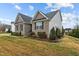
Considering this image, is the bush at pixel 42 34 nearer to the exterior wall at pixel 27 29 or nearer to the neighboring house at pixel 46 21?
the neighboring house at pixel 46 21

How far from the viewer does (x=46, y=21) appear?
3234mm

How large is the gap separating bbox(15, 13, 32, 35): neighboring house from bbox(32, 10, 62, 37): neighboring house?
0.08m

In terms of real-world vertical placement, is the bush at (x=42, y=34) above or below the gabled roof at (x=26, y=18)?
below

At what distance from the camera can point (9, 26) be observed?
3.30 m

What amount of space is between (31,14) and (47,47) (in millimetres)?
564

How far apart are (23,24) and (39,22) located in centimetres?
25

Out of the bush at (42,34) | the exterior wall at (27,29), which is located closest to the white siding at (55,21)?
the bush at (42,34)

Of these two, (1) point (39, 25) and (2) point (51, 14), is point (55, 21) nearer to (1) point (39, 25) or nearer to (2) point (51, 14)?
(2) point (51, 14)

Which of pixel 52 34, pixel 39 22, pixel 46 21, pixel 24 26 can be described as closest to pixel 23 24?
pixel 24 26

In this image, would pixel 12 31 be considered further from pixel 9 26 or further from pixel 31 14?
pixel 31 14

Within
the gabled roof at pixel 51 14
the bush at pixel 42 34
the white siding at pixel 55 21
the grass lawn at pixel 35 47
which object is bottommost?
the grass lawn at pixel 35 47

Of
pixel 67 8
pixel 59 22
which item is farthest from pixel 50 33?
pixel 67 8

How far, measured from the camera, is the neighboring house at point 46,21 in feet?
10.6

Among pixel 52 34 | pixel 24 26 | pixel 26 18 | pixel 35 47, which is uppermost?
pixel 26 18
